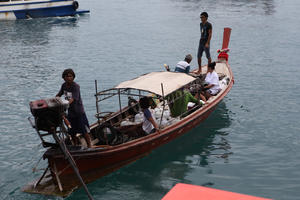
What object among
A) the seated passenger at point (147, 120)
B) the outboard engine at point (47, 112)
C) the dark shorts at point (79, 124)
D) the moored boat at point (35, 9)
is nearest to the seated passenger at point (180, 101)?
the seated passenger at point (147, 120)

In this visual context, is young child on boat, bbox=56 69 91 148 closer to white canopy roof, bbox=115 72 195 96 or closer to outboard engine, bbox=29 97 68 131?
outboard engine, bbox=29 97 68 131

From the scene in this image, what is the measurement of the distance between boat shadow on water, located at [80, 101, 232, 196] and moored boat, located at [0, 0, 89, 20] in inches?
1280

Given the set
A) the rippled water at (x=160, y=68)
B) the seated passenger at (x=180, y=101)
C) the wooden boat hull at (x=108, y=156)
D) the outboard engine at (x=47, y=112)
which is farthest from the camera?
the seated passenger at (x=180, y=101)

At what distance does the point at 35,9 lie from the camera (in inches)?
1587

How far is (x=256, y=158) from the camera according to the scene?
35.6 feet

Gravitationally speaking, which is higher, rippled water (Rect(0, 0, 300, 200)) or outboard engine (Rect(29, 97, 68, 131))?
outboard engine (Rect(29, 97, 68, 131))

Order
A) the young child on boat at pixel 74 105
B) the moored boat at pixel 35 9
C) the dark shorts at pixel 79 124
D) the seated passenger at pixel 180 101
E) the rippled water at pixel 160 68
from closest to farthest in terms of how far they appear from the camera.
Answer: the young child on boat at pixel 74 105, the dark shorts at pixel 79 124, the rippled water at pixel 160 68, the seated passenger at pixel 180 101, the moored boat at pixel 35 9

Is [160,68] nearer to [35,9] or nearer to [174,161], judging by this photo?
[174,161]

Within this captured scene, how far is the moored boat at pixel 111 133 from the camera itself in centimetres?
722

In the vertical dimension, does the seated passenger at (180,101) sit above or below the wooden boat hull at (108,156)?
above

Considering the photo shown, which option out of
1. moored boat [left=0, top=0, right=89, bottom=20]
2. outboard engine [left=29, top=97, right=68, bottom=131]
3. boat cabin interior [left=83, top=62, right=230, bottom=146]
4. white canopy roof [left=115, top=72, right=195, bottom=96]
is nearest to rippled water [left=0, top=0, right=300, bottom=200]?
boat cabin interior [left=83, top=62, right=230, bottom=146]

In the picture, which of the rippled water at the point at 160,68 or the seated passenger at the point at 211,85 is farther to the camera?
the seated passenger at the point at 211,85

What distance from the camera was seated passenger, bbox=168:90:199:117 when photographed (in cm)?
1085

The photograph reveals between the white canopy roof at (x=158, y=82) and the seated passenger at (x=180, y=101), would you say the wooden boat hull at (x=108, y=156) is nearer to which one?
the seated passenger at (x=180, y=101)
